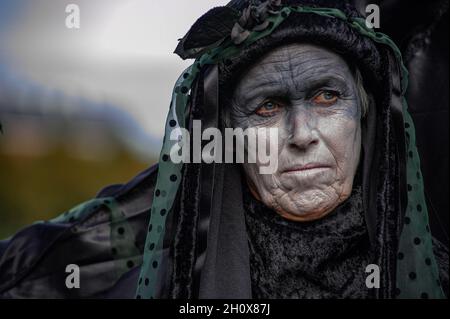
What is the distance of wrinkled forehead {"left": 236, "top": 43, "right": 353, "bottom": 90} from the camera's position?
239 cm

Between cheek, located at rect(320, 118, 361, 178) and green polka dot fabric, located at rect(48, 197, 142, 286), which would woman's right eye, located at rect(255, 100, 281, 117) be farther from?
green polka dot fabric, located at rect(48, 197, 142, 286)

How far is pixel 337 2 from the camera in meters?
2.45

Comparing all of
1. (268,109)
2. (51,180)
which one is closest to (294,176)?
(268,109)

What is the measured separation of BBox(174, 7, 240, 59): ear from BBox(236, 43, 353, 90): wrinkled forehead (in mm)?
155

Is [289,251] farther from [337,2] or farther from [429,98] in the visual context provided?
[429,98]

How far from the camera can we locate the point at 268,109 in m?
2.43

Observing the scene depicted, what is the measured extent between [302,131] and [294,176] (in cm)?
15

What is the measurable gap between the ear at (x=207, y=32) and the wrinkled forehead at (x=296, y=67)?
15 cm

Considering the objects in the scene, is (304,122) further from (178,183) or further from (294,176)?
(178,183)

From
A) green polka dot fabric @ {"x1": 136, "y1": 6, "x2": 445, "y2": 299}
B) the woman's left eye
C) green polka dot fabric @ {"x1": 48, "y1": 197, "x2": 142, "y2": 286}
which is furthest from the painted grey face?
green polka dot fabric @ {"x1": 48, "y1": 197, "x2": 142, "y2": 286}

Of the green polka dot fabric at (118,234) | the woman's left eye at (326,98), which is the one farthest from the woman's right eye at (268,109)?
the green polka dot fabric at (118,234)

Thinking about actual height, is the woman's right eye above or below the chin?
above

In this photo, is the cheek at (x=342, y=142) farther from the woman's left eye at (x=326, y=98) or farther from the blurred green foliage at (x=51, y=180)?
the blurred green foliage at (x=51, y=180)
